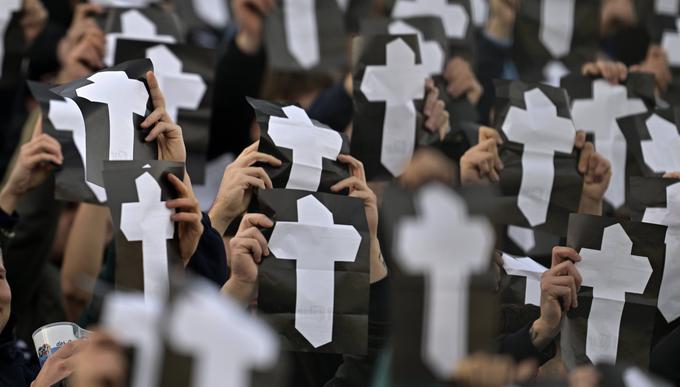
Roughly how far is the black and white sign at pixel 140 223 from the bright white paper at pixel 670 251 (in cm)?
122

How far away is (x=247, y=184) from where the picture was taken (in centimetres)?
321

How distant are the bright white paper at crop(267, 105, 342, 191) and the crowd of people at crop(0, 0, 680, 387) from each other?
47 millimetres

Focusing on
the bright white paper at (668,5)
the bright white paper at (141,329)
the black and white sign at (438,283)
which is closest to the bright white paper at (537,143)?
the black and white sign at (438,283)

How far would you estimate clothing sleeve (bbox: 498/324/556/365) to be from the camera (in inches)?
112

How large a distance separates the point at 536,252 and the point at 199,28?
2.35m

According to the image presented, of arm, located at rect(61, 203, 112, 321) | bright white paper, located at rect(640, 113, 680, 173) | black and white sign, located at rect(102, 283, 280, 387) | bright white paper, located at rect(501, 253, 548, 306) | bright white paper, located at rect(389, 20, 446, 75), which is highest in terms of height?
black and white sign, located at rect(102, 283, 280, 387)

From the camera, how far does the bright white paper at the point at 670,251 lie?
3295 millimetres

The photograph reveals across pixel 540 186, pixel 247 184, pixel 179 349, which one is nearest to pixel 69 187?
pixel 247 184

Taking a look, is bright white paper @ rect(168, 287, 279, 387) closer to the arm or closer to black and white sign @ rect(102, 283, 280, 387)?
black and white sign @ rect(102, 283, 280, 387)

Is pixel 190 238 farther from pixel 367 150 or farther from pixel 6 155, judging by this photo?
pixel 6 155

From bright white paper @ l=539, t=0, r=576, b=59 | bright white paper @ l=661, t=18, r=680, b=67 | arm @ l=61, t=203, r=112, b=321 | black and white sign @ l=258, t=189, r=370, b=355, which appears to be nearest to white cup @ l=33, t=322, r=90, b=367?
black and white sign @ l=258, t=189, r=370, b=355

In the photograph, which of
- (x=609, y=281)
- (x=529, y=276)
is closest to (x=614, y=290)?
(x=609, y=281)

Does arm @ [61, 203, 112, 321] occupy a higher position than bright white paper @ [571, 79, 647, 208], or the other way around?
bright white paper @ [571, 79, 647, 208]

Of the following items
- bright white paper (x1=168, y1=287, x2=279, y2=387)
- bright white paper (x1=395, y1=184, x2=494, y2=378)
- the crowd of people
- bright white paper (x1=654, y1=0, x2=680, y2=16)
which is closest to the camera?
bright white paper (x1=168, y1=287, x2=279, y2=387)
